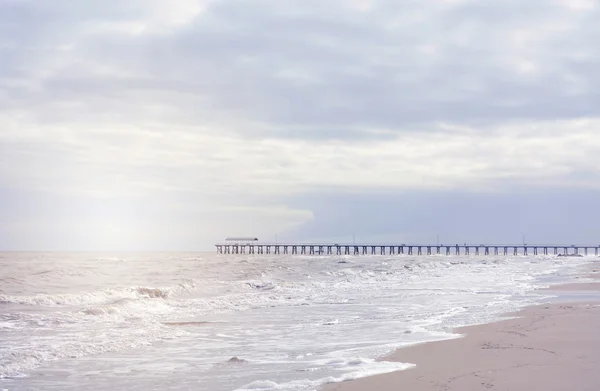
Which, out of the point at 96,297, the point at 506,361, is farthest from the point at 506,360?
the point at 96,297

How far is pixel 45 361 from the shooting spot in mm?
9812

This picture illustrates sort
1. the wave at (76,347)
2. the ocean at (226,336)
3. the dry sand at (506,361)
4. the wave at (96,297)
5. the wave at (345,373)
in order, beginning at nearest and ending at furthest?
the dry sand at (506,361)
the wave at (345,373)
the ocean at (226,336)
the wave at (76,347)
the wave at (96,297)

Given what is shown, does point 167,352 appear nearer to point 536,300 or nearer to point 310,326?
point 310,326

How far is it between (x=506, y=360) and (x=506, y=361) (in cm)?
8

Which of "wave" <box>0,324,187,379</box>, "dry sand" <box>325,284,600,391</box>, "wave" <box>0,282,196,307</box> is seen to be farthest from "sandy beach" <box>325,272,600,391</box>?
"wave" <box>0,282,196,307</box>

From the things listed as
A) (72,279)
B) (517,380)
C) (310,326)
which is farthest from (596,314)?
(72,279)

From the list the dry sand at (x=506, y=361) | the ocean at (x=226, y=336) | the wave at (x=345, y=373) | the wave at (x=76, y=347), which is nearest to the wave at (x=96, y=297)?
the ocean at (x=226, y=336)

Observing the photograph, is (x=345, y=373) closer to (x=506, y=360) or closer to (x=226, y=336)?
(x=506, y=360)

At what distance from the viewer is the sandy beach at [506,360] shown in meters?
6.90

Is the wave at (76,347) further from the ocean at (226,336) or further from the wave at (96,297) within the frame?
the wave at (96,297)

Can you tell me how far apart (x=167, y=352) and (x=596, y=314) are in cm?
909

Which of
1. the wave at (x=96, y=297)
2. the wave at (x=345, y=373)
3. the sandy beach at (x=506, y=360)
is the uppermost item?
the sandy beach at (x=506, y=360)

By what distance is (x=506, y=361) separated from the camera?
27.0ft

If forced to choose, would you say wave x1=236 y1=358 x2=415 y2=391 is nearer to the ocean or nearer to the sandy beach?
the ocean
